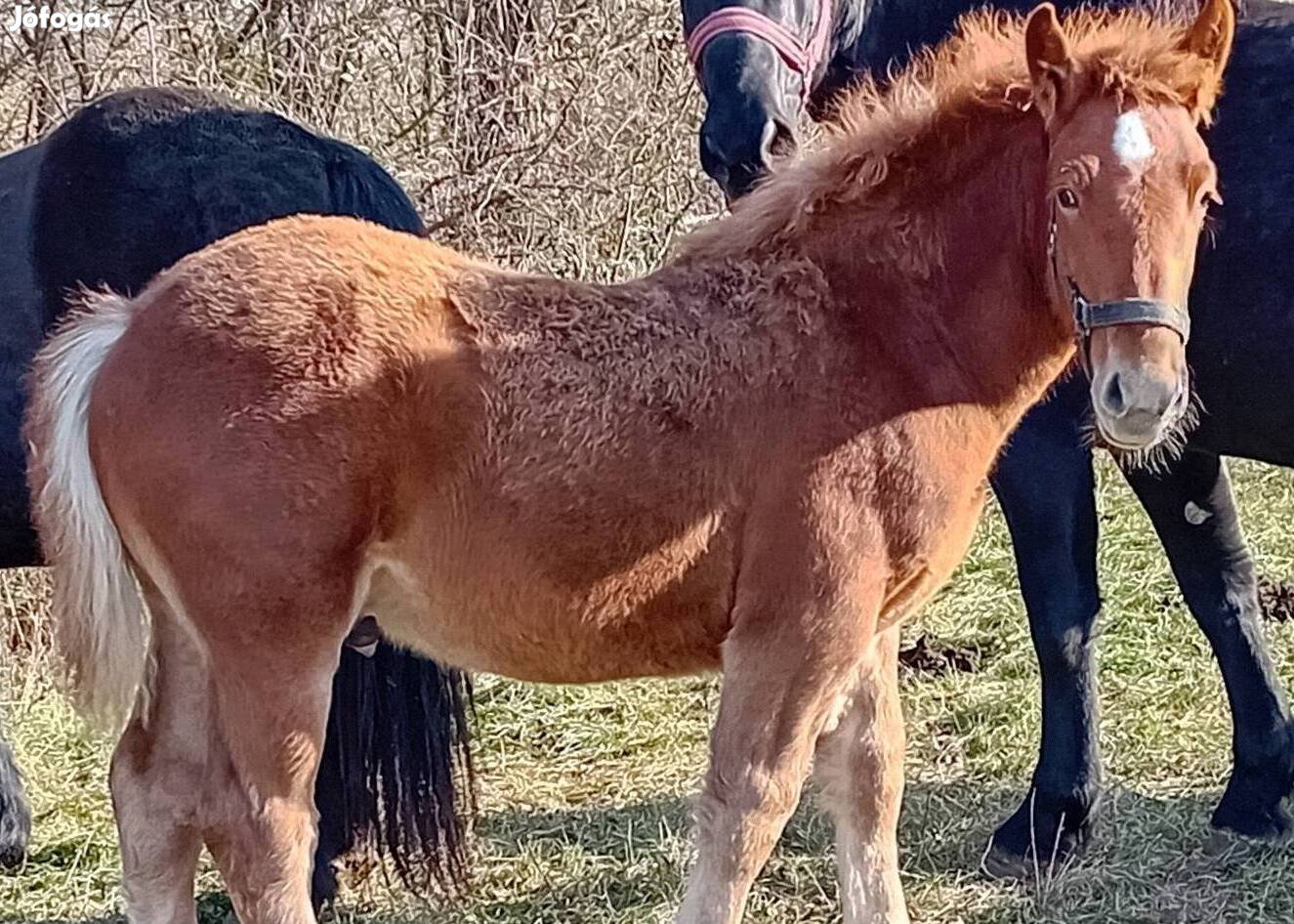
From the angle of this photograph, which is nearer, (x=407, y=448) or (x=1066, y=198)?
(x=1066, y=198)

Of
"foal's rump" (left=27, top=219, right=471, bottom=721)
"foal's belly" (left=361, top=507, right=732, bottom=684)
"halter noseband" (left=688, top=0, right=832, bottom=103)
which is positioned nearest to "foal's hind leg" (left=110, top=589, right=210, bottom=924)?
"foal's rump" (left=27, top=219, right=471, bottom=721)

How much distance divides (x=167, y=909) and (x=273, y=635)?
60cm

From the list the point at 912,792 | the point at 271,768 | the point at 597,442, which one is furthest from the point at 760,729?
the point at 912,792

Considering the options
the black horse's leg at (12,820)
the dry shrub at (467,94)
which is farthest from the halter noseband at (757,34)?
the dry shrub at (467,94)

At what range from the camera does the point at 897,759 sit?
9.03 ft

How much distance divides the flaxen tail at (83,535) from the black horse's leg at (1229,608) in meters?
2.17

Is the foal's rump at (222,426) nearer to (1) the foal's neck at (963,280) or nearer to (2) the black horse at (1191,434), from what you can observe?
(1) the foal's neck at (963,280)

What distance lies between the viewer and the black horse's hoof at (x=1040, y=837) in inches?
131

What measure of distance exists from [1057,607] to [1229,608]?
532mm

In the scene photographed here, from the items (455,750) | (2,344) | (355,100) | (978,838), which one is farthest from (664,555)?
(355,100)

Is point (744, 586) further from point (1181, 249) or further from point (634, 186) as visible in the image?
point (634, 186)

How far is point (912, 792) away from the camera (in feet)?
12.3

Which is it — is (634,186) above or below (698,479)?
above

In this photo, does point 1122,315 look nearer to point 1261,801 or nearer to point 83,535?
point 83,535
